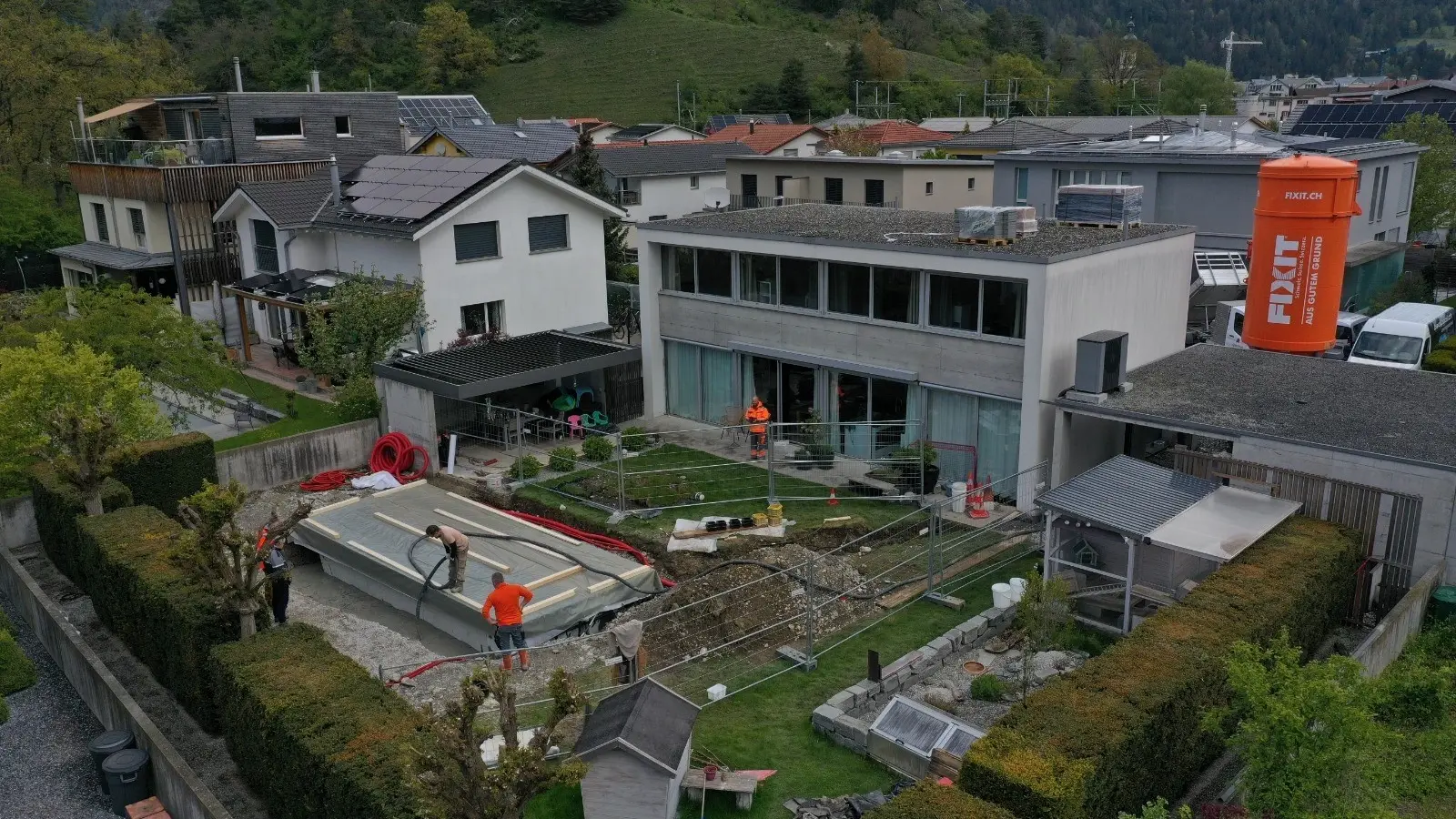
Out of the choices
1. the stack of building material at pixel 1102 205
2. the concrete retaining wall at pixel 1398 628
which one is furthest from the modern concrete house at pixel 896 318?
the concrete retaining wall at pixel 1398 628

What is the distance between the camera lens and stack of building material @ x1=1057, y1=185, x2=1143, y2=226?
23.2 metres

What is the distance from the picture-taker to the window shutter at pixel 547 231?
30875 mm

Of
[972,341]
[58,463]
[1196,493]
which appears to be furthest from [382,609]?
[1196,493]

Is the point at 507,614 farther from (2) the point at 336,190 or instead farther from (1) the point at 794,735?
(2) the point at 336,190

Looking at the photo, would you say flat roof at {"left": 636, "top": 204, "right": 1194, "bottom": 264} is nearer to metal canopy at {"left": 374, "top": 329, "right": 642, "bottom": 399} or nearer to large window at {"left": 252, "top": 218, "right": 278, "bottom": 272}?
metal canopy at {"left": 374, "top": 329, "right": 642, "bottom": 399}

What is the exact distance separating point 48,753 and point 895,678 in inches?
466

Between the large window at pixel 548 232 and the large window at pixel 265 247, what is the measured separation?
382 inches

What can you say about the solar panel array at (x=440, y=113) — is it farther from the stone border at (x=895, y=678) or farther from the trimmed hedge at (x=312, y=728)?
the stone border at (x=895, y=678)

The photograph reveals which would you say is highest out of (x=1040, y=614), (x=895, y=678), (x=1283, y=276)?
(x=1283, y=276)

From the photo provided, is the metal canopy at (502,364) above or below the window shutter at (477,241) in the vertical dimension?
below

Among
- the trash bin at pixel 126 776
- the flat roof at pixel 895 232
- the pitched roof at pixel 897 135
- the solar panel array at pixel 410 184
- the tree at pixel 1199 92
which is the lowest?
the trash bin at pixel 126 776

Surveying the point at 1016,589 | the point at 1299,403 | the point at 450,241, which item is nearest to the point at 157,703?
the point at 1016,589

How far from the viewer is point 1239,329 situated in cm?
2931

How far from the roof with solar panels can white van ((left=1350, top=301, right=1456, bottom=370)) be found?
21047mm
